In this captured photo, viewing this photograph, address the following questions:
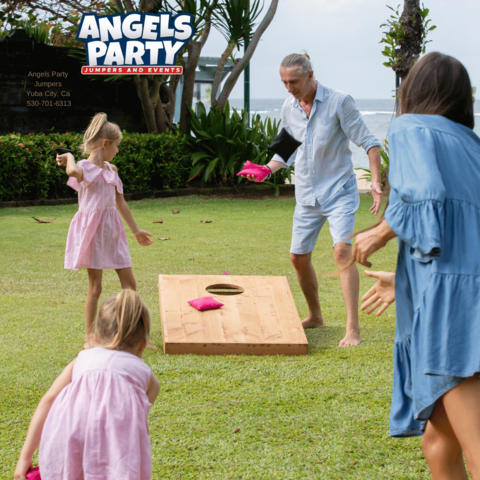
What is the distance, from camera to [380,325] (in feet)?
15.0

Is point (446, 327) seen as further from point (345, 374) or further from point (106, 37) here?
point (106, 37)

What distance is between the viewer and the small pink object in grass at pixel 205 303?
4066mm

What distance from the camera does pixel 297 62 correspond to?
4.01 meters

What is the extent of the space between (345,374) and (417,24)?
10.6 meters

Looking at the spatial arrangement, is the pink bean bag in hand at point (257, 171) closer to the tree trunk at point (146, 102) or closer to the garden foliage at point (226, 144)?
the garden foliage at point (226, 144)

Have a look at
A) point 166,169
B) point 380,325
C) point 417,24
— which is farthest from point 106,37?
point 380,325

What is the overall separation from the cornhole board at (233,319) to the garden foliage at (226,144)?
8.01m

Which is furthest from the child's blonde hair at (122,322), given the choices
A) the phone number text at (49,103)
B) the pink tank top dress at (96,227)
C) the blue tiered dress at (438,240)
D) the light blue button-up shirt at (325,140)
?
the phone number text at (49,103)

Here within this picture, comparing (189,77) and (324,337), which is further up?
(189,77)

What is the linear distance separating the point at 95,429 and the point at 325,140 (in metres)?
2.88

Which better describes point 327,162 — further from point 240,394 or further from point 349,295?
point 240,394

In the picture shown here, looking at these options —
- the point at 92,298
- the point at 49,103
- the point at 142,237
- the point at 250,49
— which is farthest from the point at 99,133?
the point at 250,49

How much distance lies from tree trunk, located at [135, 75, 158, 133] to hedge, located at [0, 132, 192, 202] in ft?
1.88

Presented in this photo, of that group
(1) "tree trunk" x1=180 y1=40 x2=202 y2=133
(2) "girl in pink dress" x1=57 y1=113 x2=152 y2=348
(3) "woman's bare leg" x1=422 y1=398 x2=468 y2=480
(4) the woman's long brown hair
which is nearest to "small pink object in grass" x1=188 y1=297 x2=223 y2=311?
(2) "girl in pink dress" x1=57 y1=113 x2=152 y2=348
